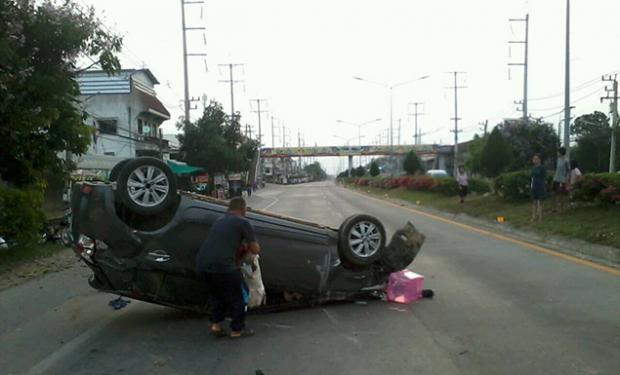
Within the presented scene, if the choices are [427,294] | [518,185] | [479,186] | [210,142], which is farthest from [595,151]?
[427,294]

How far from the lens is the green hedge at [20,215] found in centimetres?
1084

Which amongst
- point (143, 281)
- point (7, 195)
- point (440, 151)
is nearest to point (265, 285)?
point (143, 281)

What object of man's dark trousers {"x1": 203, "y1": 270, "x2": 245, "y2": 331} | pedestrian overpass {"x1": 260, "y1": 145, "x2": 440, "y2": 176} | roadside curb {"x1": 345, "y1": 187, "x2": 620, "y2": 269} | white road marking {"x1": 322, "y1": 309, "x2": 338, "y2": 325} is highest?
pedestrian overpass {"x1": 260, "y1": 145, "x2": 440, "y2": 176}

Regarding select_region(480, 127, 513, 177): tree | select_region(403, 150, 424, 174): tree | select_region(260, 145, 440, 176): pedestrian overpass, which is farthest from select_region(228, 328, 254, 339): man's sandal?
select_region(260, 145, 440, 176): pedestrian overpass

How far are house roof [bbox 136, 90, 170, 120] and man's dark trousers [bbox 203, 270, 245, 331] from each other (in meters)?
40.5

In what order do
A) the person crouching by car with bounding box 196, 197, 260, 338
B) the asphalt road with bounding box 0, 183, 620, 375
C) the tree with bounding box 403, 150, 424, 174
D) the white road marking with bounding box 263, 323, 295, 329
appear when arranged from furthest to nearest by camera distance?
the tree with bounding box 403, 150, 424, 174 → the white road marking with bounding box 263, 323, 295, 329 → the person crouching by car with bounding box 196, 197, 260, 338 → the asphalt road with bounding box 0, 183, 620, 375

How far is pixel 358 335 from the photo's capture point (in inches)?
251

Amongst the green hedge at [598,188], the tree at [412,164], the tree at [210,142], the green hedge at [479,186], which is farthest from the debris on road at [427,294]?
the tree at [412,164]

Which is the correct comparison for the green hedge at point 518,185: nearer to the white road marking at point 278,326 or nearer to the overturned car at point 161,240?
the overturned car at point 161,240

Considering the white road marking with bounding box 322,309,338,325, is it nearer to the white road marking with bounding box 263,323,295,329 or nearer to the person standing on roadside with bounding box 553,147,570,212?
the white road marking with bounding box 263,323,295,329

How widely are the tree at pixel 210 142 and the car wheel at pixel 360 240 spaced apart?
33485 mm

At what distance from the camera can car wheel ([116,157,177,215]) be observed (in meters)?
6.57

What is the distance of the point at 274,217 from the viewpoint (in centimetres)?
729

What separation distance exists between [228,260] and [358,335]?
152cm
